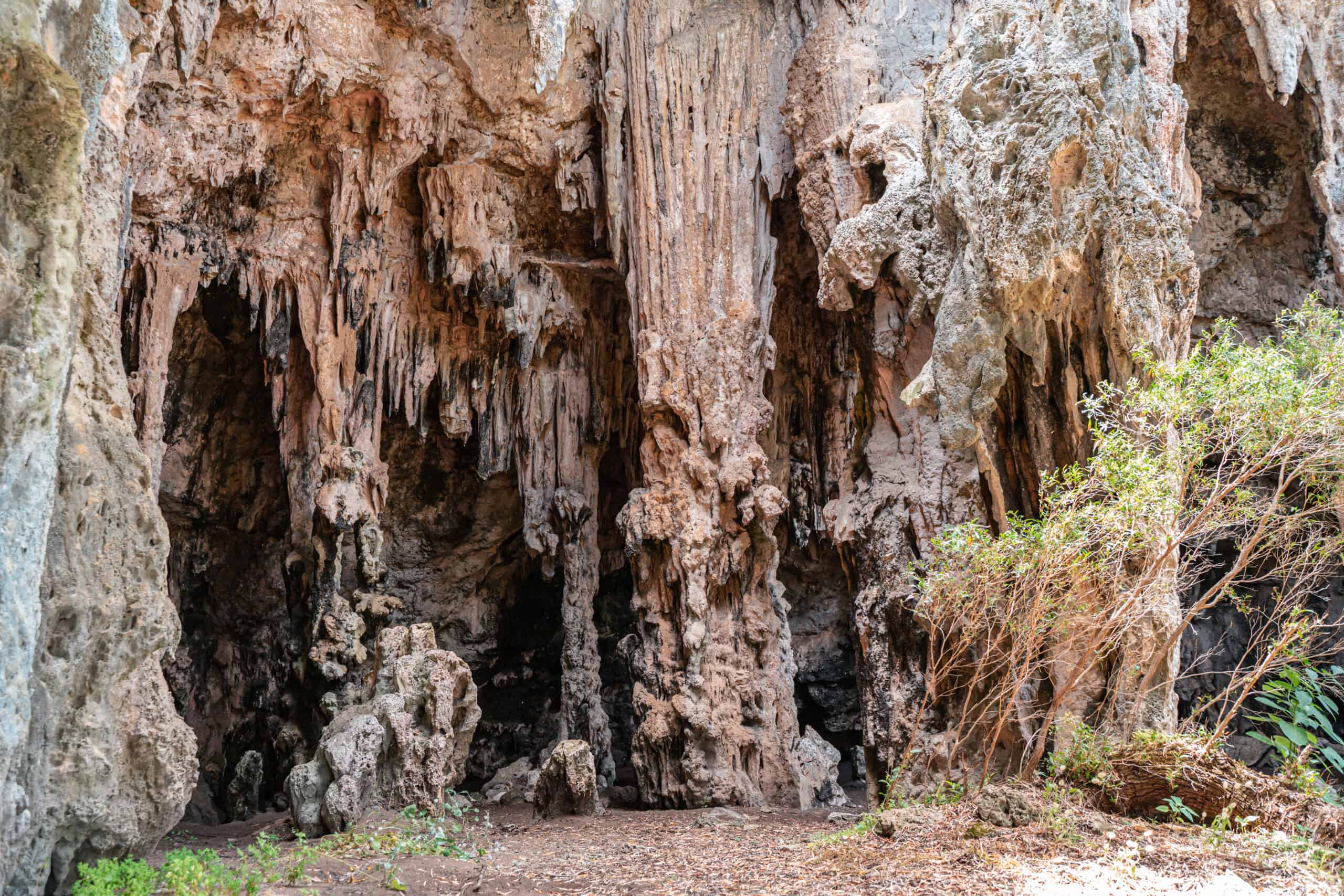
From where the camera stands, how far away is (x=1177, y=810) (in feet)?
19.0

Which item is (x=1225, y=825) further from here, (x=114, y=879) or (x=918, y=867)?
(x=114, y=879)

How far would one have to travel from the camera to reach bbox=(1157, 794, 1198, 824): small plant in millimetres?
5789

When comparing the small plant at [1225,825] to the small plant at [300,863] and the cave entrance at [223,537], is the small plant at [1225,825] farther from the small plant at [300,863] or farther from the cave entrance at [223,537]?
the cave entrance at [223,537]

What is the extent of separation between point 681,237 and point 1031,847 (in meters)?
8.11

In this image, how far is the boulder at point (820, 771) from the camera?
11.6 m

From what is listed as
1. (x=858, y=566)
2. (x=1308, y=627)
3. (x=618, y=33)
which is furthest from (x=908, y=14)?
(x=1308, y=627)

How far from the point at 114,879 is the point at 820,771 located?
353 inches

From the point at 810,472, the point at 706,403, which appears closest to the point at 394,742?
the point at 706,403

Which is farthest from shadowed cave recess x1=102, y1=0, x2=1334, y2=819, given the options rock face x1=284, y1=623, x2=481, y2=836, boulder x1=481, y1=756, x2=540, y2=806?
rock face x1=284, y1=623, x2=481, y2=836

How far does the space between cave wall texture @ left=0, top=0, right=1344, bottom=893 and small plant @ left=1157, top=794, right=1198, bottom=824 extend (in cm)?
88

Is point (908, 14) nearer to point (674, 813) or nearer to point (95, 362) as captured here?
point (674, 813)

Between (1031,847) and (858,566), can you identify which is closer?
(1031,847)

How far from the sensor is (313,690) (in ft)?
38.2

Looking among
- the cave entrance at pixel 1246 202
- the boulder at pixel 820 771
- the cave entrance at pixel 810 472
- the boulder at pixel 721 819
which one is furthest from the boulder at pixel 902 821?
the cave entrance at pixel 1246 202
